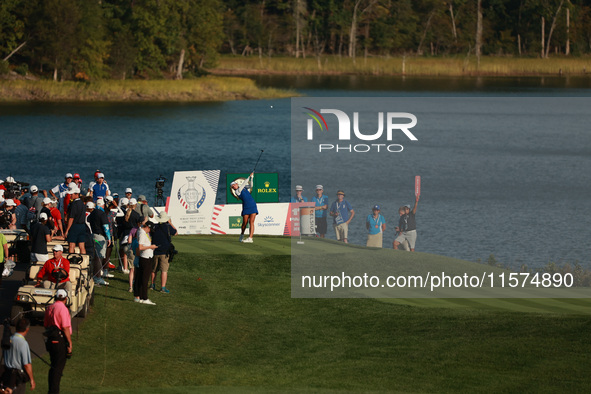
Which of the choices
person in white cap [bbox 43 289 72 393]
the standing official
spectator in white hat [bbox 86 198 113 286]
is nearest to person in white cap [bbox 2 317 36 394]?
person in white cap [bbox 43 289 72 393]

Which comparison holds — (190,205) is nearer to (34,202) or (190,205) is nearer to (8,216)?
(34,202)

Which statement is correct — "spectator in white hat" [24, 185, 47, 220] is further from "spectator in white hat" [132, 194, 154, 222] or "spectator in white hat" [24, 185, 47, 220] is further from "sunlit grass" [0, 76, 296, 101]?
"sunlit grass" [0, 76, 296, 101]

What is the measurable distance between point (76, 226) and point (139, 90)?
9895cm

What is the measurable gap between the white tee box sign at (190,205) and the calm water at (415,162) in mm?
4992

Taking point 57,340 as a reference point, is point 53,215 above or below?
above

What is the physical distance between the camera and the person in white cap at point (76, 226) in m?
23.9

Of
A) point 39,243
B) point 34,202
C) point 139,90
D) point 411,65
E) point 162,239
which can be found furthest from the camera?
point 411,65

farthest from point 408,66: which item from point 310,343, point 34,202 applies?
point 310,343

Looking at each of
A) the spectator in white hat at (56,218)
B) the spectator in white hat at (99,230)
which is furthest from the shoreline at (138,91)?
the spectator in white hat at (99,230)

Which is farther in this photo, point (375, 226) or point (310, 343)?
point (375, 226)

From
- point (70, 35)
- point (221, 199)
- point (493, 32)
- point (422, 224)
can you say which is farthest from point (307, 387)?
point (493, 32)

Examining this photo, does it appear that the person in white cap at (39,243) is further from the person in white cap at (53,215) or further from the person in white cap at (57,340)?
the person in white cap at (57,340)

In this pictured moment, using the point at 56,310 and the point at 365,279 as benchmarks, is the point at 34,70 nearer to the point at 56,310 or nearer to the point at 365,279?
the point at 365,279

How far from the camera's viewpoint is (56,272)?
20.4 metres
